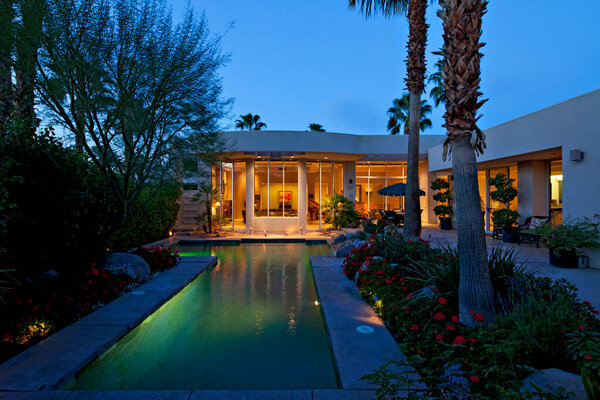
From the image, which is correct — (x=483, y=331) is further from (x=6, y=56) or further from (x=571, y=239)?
(x=6, y=56)

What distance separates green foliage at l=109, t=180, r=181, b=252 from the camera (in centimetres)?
781

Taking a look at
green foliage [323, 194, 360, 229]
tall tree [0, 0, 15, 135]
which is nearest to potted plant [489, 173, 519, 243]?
green foliage [323, 194, 360, 229]

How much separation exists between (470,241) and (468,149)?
0.96 m

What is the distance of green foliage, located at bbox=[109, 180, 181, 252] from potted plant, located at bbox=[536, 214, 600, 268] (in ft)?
27.7

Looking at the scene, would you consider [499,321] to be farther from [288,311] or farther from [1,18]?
[1,18]

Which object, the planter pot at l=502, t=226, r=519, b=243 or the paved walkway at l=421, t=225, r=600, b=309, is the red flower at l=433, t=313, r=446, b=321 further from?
the planter pot at l=502, t=226, r=519, b=243

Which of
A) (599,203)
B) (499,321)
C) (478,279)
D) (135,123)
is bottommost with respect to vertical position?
(499,321)

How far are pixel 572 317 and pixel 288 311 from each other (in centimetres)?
370

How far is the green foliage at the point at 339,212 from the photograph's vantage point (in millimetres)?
15039

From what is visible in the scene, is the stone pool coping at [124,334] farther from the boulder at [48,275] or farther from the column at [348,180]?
the column at [348,180]

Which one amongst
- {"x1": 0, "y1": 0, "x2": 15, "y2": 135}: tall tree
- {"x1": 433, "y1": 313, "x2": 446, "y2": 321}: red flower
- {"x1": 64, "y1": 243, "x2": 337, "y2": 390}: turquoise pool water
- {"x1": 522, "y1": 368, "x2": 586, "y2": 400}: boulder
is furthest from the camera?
{"x1": 0, "y1": 0, "x2": 15, "y2": 135}: tall tree

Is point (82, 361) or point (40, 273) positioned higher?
point (40, 273)

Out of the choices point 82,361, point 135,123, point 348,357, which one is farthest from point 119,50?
point 348,357

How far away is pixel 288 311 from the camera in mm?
5598
